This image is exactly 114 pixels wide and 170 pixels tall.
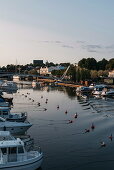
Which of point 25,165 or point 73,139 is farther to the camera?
point 73,139

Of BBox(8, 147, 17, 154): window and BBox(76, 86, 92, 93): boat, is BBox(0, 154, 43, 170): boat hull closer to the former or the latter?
BBox(8, 147, 17, 154): window

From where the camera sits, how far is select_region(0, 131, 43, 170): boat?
24.8m

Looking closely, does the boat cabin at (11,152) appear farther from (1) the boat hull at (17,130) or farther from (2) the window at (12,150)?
(1) the boat hull at (17,130)

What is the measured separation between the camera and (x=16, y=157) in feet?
83.7

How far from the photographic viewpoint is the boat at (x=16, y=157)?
24.8 meters

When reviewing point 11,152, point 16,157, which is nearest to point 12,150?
point 11,152

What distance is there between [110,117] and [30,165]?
33468 mm

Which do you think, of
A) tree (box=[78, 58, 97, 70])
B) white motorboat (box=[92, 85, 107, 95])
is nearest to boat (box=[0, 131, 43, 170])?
white motorboat (box=[92, 85, 107, 95])

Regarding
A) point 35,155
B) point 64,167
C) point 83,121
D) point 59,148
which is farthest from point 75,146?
point 83,121

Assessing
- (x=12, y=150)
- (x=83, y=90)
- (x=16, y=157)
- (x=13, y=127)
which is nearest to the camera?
(x=16, y=157)

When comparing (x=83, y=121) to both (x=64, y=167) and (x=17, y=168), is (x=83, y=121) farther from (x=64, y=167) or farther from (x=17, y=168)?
(x=17, y=168)

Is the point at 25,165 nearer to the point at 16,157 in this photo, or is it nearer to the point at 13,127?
the point at 16,157

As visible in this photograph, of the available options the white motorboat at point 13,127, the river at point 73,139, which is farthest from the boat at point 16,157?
the white motorboat at point 13,127

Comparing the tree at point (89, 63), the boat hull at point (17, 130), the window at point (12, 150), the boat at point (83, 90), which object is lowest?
the boat hull at point (17, 130)
